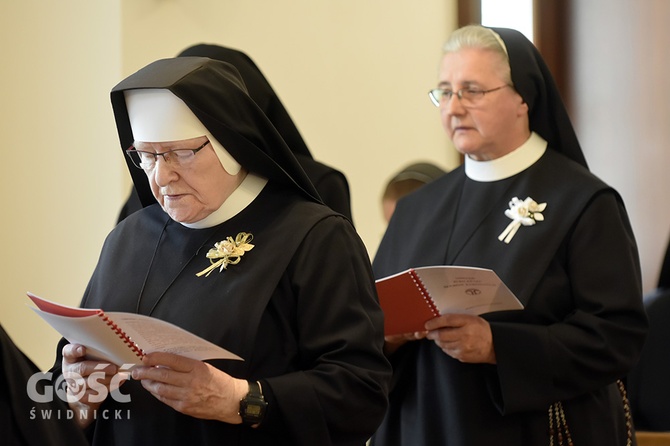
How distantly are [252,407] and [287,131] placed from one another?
55.9 inches

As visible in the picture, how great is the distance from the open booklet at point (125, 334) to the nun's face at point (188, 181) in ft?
1.33

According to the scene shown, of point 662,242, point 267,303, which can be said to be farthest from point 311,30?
point 267,303

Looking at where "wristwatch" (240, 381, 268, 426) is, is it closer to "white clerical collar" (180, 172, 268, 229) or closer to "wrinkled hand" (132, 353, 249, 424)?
"wrinkled hand" (132, 353, 249, 424)

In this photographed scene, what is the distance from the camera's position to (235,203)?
2.90 m

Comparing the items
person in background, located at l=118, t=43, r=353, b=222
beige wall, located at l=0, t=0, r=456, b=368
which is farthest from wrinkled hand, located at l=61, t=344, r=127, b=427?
beige wall, located at l=0, t=0, r=456, b=368

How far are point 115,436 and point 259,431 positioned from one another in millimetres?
382

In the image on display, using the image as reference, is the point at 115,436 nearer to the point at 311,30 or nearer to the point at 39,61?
the point at 39,61

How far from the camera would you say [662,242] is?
593 cm

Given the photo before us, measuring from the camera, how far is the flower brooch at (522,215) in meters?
3.71

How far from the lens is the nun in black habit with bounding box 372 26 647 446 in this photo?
3.48m

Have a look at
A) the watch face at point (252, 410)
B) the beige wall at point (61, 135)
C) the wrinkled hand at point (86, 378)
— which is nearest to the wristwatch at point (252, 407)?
the watch face at point (252, 410)

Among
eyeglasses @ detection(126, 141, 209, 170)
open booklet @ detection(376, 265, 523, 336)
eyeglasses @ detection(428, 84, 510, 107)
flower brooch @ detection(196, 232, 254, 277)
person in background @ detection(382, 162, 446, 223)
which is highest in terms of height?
eyeglasses @ detection(126, 141, 209, 170)

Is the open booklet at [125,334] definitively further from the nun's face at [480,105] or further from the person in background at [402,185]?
the person in background at [402,185]

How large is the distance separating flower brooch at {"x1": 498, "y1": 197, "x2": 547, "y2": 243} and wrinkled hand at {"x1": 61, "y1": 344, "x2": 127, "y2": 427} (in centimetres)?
151
